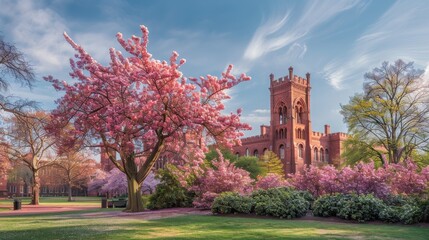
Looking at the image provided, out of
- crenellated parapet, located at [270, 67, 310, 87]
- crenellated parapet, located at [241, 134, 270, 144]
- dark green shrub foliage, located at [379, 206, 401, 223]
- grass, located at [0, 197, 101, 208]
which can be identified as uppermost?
crenellated parapet, located at [270, 67, 310, 87]

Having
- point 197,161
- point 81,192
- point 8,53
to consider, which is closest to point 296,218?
point 197,161

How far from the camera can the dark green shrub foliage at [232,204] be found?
655 inches

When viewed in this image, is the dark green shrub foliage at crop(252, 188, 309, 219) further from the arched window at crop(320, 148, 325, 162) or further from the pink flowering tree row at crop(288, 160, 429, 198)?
the arched window at crop(320, 148, 325, 162)

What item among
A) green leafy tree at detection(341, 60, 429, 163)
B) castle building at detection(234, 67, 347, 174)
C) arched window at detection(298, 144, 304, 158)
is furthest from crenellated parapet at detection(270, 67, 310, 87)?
green leafy tree at detection(341, 60, 429, 163)

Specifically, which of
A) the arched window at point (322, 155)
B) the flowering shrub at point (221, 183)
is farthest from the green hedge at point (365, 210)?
the arched window at point (322, 155)

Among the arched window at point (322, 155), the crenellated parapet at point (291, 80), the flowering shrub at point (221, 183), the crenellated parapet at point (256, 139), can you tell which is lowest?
the flowering shrub at point (221, 183)

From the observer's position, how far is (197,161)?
21000 mm

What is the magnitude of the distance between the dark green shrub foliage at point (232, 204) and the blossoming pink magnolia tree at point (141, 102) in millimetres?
2977

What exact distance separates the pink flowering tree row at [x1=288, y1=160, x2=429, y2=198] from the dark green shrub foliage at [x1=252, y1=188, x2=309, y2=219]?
3344 millimetres

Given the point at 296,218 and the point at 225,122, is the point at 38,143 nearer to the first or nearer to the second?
the point at 225,122

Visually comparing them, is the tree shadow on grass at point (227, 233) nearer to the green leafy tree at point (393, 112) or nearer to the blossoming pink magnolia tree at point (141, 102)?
the blossoming pink magnolia tree at point (141, 102)

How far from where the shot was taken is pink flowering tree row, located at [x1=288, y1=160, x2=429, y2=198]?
18.7 m

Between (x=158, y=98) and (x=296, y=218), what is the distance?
26.4 ft

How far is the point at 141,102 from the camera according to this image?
18688 mm
